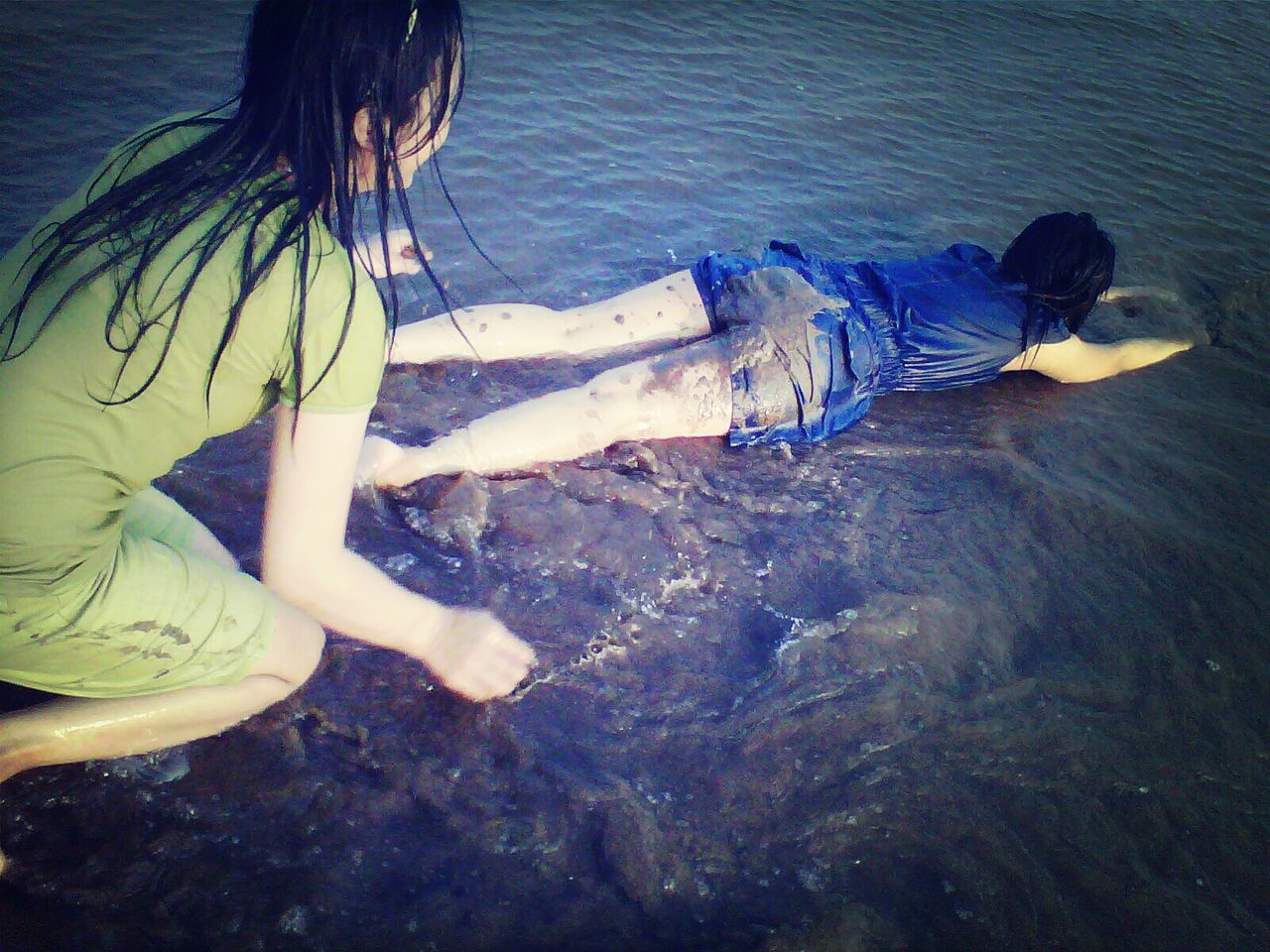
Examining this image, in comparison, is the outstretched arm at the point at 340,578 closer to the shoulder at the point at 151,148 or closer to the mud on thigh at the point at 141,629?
the mud on thigh at the point at 141,629

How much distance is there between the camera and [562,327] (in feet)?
10.9

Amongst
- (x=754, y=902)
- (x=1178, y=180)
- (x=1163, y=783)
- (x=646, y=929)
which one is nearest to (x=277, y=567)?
(x=646, y=929)

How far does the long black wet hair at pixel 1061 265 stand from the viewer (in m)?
3.28

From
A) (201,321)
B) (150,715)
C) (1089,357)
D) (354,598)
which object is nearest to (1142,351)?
(1089,357)

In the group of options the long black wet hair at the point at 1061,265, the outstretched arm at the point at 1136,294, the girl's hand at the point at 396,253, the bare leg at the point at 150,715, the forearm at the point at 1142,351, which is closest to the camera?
the bare leg at the point at 150,715

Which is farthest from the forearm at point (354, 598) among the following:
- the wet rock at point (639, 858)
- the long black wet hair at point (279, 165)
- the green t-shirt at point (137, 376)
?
the wet rock at point (639, 858)

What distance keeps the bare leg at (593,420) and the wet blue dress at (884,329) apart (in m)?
0.12

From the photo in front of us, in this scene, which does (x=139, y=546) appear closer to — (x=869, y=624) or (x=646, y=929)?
(x=646, y=929)

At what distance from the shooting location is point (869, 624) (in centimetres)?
260

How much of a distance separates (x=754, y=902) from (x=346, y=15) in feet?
6.24

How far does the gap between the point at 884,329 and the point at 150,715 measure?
276 centimetres

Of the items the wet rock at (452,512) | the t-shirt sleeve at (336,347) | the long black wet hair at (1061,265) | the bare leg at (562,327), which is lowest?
the wet rock at (452,512)

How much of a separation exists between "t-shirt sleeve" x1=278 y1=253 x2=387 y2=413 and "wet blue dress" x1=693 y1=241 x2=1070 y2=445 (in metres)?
1.87

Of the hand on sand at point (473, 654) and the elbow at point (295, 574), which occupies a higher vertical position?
the elbow at point (295, 574)
